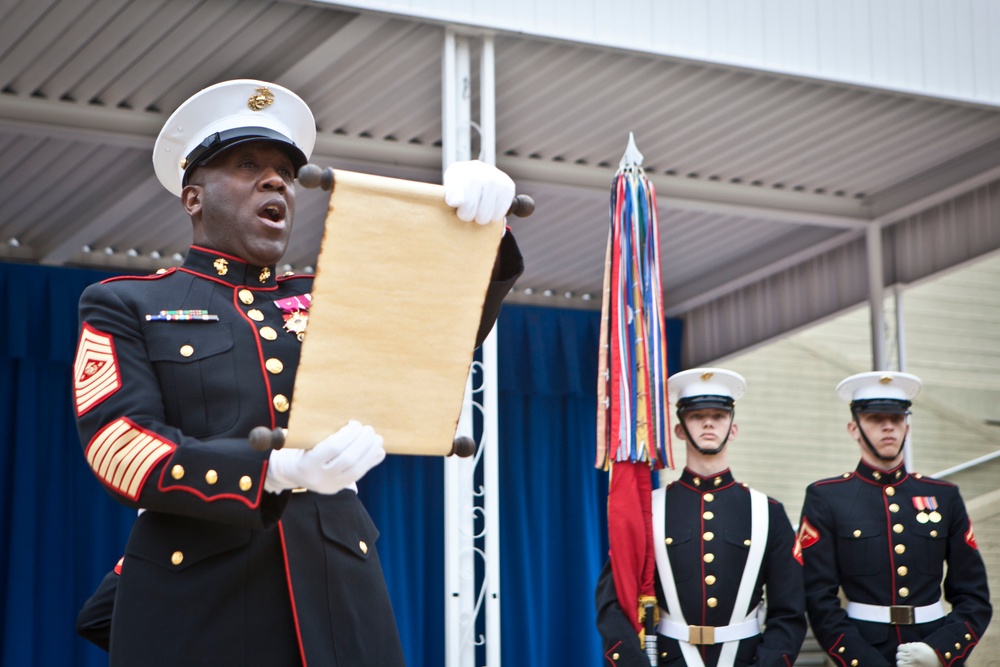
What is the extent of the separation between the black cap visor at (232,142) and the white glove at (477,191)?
408mm

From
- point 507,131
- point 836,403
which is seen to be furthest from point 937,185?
point 836,403

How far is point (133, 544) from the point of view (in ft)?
6.22

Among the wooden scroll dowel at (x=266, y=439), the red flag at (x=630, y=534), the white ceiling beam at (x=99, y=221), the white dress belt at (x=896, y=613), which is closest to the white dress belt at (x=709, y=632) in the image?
the red flag at (x=630, y=534)

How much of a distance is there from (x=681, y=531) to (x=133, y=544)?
2.90 metres

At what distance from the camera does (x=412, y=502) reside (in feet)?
30.6

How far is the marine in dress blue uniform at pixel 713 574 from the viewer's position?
4.30 m

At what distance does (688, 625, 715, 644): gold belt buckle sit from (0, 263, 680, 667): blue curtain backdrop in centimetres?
487

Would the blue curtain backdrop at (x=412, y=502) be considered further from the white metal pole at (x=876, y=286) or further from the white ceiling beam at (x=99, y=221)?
the white metal pole at (x=876, y=286)

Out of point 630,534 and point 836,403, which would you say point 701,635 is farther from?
point 836,403

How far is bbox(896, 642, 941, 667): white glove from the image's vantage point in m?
4.48

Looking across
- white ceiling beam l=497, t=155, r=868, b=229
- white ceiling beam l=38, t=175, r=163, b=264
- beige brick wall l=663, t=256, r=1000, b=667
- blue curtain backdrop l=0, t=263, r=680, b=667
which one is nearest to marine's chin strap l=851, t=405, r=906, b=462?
white ceiling beam l=497, t=155, r=868, b=229

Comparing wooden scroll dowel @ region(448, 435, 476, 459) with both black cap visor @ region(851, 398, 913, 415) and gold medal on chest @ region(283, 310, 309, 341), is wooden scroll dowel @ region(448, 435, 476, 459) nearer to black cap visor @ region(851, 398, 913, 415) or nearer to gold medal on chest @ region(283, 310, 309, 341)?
gold medal on chest @ region(283, 310, 309, 341)

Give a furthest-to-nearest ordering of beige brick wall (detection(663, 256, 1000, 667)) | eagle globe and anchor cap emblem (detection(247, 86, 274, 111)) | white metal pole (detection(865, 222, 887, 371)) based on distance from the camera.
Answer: beige brick wall (detection(663, 256, 1000, 667)) < white metal pole (detection(865, 222, 887, 371)) < eagle globe and anchor cap emblem (detection(247, 86, 274, 111))

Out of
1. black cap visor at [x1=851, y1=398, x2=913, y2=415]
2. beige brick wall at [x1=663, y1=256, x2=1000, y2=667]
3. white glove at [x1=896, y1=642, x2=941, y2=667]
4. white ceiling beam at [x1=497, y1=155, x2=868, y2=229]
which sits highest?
white ceiling beam at [x1=497, y1=155, x2=868, y2=229]
